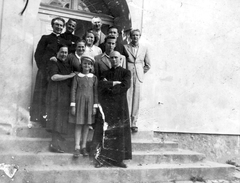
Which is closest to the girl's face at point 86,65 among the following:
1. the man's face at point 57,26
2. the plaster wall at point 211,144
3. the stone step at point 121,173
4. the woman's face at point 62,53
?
the woman's face at point 62,53

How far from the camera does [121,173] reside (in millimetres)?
5273

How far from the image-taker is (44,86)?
562 cm

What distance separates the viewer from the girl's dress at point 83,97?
5258 mm

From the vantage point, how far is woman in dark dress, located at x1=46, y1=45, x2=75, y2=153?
527 centimetres

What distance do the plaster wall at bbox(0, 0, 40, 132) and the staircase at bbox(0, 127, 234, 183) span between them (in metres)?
0.35

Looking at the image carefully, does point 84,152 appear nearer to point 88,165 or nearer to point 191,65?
point 88,165

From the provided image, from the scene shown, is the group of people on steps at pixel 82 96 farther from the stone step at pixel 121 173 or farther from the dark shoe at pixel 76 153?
the stone step at pixel 121 173

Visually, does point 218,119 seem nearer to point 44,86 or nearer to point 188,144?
point 188,144

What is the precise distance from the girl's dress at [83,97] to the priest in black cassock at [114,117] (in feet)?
0.49

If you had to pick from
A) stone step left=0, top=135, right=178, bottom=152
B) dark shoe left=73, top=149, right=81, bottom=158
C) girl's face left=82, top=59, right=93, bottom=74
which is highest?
girl's face left=82, top=59, right=93, bottom=74

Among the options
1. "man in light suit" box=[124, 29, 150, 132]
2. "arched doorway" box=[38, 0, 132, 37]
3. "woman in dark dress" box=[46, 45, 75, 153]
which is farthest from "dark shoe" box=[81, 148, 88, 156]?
"arched doorway" box=[38, 0, 132, 37]

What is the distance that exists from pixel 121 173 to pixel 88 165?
497 millimetres

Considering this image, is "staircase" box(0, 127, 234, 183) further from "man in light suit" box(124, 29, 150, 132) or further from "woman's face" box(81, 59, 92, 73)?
"woman's face" box(81, 59, 92, 73)

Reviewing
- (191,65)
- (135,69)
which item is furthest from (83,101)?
(191,65)
